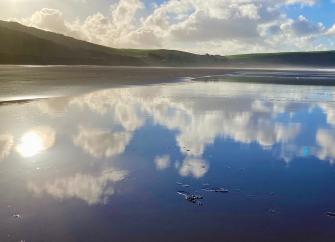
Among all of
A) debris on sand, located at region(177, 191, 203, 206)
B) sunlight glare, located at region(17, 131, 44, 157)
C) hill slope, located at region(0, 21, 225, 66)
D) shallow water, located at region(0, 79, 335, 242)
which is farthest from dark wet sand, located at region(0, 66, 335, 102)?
hill slope, located at region(0, 21, 225, 66)

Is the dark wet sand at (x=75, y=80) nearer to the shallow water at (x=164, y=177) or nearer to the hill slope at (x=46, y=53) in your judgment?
the shallow water at (x=164, y=177)

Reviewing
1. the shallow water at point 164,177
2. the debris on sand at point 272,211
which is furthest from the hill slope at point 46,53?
the debris on sand at point 272,211

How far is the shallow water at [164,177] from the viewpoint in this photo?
6773 millimetres

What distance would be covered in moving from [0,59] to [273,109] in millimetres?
129802

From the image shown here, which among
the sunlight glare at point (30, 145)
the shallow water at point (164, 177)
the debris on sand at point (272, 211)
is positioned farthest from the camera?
the sunlight glare at point (30, 145)

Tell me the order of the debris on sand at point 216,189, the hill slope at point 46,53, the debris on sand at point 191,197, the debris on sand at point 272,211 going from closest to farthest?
the debris on sand at point 272,211
the debris on sand at point 191,197
the debris on sand at point 216,189
the hill slope at point 46,53

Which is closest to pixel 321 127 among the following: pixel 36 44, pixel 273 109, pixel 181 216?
pixel 273 109

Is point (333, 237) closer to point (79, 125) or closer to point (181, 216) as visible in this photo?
point (181, 216)

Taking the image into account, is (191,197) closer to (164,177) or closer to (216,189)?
(216,189)

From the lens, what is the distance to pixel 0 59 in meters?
134

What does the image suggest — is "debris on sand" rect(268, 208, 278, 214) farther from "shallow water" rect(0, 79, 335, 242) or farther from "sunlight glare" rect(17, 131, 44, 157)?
"sunlight glare" rect(17, 131, 44, 157)

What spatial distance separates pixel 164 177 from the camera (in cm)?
963

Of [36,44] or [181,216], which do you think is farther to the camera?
[36,44]

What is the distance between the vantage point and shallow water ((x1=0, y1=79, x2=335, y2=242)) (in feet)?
22.2
